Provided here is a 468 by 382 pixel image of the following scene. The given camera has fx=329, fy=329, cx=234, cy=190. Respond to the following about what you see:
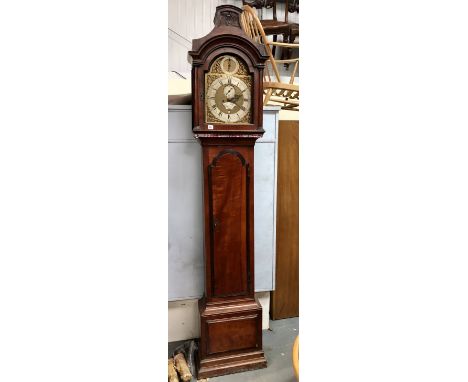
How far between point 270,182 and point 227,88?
0.58 m

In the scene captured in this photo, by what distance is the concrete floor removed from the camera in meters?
1.60

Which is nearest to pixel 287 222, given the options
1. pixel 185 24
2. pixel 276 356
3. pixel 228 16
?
pixel 276 356

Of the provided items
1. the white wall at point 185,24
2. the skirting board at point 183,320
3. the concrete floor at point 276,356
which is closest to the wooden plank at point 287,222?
the concrete floor at point 276,356

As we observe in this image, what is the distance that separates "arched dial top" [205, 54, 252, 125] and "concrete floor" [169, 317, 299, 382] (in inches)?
49.1

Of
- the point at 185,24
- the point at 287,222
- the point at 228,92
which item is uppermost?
the point at 185,24

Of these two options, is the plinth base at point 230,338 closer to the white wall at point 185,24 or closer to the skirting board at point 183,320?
the skirting board at point 183,320

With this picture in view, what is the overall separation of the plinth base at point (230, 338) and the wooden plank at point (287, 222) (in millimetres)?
433

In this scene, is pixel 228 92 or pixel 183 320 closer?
pixel 228 92

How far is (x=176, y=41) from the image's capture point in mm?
3248

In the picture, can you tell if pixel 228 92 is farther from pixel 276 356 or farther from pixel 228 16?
pixel 276 356

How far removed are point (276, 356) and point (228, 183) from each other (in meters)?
0.97

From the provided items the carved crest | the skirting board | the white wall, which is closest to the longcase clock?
the carved crest

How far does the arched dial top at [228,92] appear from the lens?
5.18 ft

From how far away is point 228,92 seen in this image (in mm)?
1604
